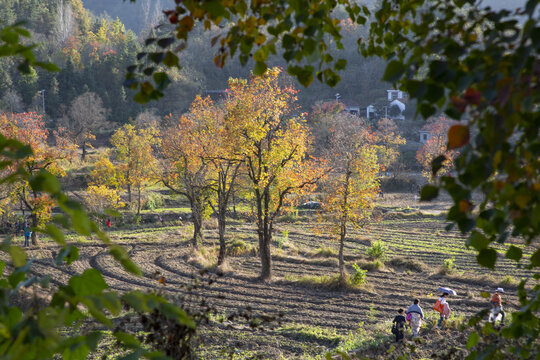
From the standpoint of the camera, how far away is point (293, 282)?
576 inches

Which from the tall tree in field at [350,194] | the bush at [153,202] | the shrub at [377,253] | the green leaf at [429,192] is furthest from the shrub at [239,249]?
the green leaf at [429,192]

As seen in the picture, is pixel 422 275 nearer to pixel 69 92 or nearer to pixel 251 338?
pixel 251 338

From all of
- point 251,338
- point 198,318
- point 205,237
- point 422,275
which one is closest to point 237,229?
point 205,237

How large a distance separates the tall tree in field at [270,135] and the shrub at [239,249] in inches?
224

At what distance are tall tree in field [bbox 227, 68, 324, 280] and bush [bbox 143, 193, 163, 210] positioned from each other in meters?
20.1

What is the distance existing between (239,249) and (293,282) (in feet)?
17.2

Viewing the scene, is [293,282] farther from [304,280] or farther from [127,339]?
[127,339]

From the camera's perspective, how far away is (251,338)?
9.28 meters

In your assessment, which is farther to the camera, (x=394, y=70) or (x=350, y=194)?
(x=350, y=194)

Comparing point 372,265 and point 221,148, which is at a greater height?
point 221,148

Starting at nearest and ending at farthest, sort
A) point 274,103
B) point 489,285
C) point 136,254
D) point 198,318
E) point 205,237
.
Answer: point 198,318 < point 274,103 < point 489,285 < point 136,254 < point 205,237

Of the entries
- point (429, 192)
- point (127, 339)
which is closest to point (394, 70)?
point (429, 192)

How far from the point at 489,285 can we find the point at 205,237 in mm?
13609

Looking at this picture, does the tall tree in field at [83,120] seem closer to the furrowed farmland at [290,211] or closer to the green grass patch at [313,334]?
the furrowed farmland at [290,211]
